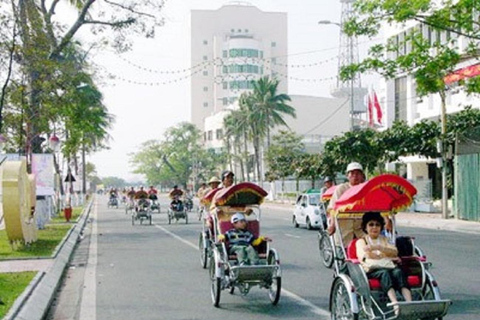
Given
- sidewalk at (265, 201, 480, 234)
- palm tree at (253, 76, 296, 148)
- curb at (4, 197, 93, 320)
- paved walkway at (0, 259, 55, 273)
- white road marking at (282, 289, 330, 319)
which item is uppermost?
palm tree at (253, 76, 296, 148)

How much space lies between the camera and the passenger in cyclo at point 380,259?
7152 millimetres

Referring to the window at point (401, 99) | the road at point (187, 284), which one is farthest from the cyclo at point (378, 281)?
the window at point (401, 99)

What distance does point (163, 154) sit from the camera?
404ft

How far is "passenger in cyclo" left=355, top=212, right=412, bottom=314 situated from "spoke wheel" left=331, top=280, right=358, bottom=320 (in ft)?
1.17

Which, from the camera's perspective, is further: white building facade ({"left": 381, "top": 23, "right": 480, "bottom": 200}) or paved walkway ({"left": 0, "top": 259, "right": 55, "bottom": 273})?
white building facade ({"left": 381, "top": 23, "right": 480, "bottom": 200})

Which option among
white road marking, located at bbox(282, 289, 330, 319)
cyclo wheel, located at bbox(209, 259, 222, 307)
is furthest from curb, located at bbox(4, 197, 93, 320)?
white road marking, located at bbox(282, 289, 330, 319)

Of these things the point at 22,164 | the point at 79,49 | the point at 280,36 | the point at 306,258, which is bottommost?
the point at 306,258

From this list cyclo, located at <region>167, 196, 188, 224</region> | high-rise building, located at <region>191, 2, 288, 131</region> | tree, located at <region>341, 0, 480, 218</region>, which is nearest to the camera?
tree, located at <region>341, 0, 480, 218</region>

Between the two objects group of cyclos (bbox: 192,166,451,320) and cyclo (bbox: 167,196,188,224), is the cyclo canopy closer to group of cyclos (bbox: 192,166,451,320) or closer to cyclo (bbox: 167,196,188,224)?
group of cyclos (bbox: 192,166,451,320)

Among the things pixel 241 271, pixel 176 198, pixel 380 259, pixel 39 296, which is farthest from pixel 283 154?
pixel 380 259

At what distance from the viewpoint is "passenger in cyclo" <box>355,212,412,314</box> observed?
23.5 ft

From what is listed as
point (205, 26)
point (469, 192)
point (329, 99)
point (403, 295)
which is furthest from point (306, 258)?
point (205, 26)

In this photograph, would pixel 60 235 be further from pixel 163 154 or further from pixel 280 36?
pixel 280 36

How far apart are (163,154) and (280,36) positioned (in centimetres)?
3271
